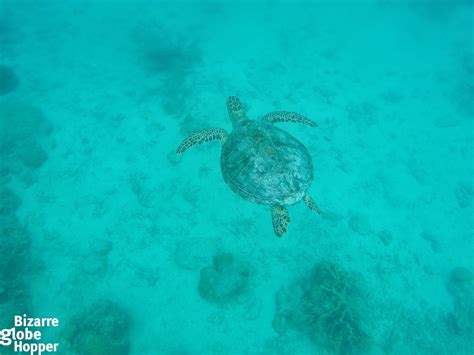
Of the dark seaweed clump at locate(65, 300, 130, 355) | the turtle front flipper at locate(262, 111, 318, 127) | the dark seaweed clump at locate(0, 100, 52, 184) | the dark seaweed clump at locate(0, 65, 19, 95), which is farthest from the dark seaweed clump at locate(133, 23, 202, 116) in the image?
the dark seaweed clump at locate(65, 300, 130, 355)

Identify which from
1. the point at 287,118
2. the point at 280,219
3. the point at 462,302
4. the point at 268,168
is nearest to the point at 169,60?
the point at 287,118

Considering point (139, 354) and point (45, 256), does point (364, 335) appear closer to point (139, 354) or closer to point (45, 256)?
point (139, 354)

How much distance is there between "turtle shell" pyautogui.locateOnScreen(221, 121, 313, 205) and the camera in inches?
218

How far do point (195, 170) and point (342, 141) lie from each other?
219 inches

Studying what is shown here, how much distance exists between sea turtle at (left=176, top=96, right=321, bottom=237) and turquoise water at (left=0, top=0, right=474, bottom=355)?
1.80 meters

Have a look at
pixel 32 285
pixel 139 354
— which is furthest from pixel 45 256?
pixel 139 354

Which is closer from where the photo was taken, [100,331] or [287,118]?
[100,331]

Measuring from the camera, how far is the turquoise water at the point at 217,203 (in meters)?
6.39

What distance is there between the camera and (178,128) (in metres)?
9.03

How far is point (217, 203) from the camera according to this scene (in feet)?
24.9

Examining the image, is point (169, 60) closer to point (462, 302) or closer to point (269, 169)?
point (269, 169)

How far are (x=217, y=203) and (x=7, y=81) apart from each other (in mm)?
10217

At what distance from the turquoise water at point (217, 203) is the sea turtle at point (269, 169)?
1.80 m

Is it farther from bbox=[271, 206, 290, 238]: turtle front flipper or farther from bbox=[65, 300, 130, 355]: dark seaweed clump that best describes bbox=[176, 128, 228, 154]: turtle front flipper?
bbox=[65, 300, 130, 355]: dark seaweed clump
